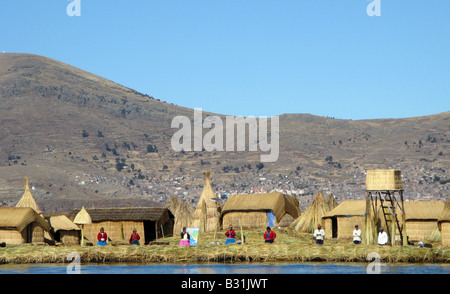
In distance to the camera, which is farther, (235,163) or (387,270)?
(235,163)

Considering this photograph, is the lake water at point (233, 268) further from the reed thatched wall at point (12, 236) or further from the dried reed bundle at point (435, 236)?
the dried reed bundle at point (435, 236)

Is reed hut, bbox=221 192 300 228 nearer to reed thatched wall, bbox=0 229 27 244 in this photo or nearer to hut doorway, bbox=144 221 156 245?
hut doorway, bbox=144 221 156 245

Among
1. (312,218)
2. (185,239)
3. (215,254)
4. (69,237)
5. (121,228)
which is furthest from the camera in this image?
(312,218)

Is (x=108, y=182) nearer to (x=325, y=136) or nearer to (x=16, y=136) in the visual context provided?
(x=16, y=136)

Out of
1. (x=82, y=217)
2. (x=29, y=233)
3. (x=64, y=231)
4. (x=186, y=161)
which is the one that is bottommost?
(x=64, y=231)

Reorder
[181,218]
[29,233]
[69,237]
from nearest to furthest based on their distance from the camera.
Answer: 1. [29,233]
2. [69,237]
3. [181,218]

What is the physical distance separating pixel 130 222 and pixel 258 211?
9650mm

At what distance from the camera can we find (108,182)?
154 metres

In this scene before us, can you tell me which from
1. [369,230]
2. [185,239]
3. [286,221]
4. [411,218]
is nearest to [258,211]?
[286,221]

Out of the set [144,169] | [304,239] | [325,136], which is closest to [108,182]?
[144,169]

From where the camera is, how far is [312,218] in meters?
46.2

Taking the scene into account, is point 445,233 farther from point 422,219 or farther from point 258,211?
point 258,211
